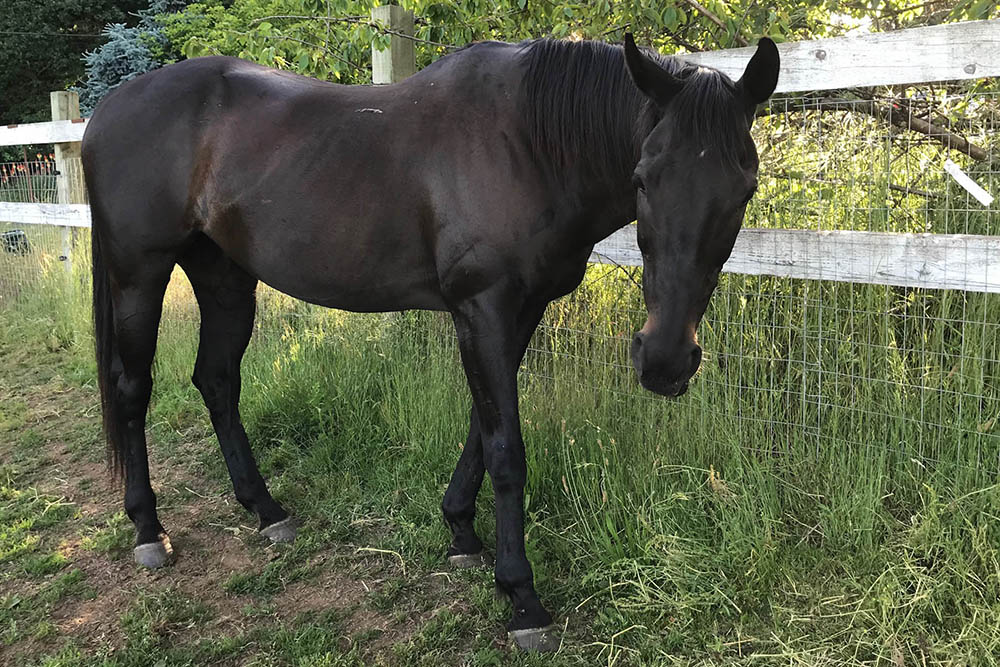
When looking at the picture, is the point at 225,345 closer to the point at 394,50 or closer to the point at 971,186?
the point at 394,50

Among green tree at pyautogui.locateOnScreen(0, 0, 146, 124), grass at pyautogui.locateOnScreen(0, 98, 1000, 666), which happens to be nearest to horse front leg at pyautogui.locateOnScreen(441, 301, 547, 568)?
grass at pyautogui.locateOnScreen(0, 98, 1000, 666)

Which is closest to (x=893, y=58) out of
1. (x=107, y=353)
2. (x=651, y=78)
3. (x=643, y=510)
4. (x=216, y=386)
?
(x=651, y=78)

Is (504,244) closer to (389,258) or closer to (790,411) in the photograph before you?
(389,258)

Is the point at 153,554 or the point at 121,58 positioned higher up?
the point at 121,58

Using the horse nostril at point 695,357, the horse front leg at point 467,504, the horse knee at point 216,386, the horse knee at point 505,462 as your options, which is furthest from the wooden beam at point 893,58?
the horse knee at point 216,386

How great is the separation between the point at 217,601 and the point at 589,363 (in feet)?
6.66

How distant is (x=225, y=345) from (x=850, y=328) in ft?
9.59

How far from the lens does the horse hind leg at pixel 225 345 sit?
3.36 meters

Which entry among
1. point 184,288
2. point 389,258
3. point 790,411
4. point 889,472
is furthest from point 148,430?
point 889,472

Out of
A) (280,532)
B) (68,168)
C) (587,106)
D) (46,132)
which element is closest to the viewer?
(587,106)

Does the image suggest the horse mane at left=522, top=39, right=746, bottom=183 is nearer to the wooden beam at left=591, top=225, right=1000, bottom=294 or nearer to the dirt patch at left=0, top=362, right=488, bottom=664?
the wooden beam at left=591, top=225, right=1000, bottom=294

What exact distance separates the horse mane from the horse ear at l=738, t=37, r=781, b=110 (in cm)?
16

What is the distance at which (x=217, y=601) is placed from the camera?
274 cm

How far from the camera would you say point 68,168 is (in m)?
6.95
